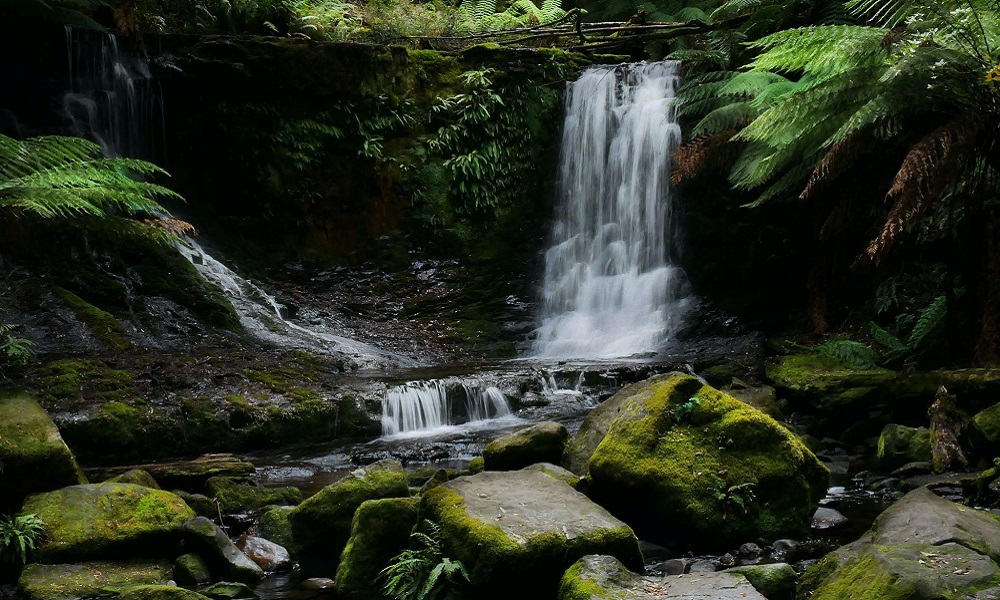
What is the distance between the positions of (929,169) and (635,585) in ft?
14.1

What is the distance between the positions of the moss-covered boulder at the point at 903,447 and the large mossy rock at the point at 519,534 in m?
3.06

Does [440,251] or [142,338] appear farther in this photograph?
[440,251]

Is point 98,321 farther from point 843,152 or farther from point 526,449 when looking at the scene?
point 843,152

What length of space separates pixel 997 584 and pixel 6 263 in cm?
917

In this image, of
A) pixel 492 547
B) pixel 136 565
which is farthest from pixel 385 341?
pixel 492 547

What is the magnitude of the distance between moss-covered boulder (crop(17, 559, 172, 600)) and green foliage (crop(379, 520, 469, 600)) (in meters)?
1.31

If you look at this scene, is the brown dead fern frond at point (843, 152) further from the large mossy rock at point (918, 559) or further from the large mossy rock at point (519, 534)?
the large mossy rock at point (519, 534)

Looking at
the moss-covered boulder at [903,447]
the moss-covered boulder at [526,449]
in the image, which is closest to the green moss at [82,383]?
the moss-covered boulder at [526,449]

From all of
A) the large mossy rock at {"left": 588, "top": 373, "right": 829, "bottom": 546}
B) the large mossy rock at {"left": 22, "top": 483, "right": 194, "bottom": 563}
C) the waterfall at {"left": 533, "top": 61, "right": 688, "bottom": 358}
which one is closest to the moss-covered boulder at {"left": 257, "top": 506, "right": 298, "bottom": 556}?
the large mossy rock at {"left": 22, "top": 483, "right": 194, "bottom": 563}

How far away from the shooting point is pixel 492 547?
3529mm

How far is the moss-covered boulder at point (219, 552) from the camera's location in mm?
4141

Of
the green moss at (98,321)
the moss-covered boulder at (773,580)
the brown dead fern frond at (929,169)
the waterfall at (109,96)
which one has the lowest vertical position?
the moss-covered boulder at (773,580)

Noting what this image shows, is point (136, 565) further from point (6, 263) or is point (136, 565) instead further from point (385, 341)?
point (385, 341)

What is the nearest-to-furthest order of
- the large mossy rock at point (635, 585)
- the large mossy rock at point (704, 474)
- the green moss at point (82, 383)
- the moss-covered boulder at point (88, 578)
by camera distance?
the large mossy rock at point (635, 585), the moss-covered boulder at point (88, 578), the large mossy rock at point (704, 474), the green moss at point (82, 383)
